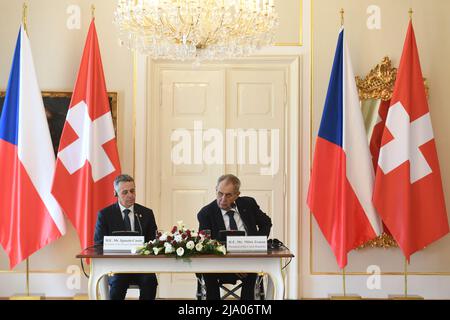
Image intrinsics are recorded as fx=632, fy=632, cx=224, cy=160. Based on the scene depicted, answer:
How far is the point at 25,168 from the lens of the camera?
594cm

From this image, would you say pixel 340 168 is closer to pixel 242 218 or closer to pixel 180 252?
pixel 242 218

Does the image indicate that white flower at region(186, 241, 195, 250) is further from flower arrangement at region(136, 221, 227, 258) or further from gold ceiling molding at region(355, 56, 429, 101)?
gold ceiling molding at region(355, 56, 429, 101)

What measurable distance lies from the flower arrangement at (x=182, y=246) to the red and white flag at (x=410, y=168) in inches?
87.1

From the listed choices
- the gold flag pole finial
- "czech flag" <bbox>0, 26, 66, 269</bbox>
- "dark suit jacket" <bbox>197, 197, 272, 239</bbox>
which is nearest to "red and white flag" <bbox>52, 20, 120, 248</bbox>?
"czech flag" <bbox>0, 26, 66, 269</bbox>

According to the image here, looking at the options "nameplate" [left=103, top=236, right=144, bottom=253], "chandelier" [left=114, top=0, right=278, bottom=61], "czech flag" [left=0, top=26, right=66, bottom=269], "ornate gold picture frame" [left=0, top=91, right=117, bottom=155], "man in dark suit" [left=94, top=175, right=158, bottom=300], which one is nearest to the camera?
"chandelier" [left=114, top=0, right=278, bottom=61]

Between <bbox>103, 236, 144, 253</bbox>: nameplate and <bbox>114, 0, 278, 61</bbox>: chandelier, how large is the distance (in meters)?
1.38

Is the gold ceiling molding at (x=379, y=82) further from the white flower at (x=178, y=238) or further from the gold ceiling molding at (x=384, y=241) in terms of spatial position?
the white flower at (x=178, y=238)

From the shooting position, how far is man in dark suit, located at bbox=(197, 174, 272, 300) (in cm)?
492

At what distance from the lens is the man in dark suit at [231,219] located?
492 cm

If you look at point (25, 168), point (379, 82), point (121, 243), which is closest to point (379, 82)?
point (379, 82)

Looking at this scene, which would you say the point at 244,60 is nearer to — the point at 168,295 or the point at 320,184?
the point at 320,184

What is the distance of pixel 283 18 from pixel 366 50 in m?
0.89

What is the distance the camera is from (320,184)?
20.1 ft
